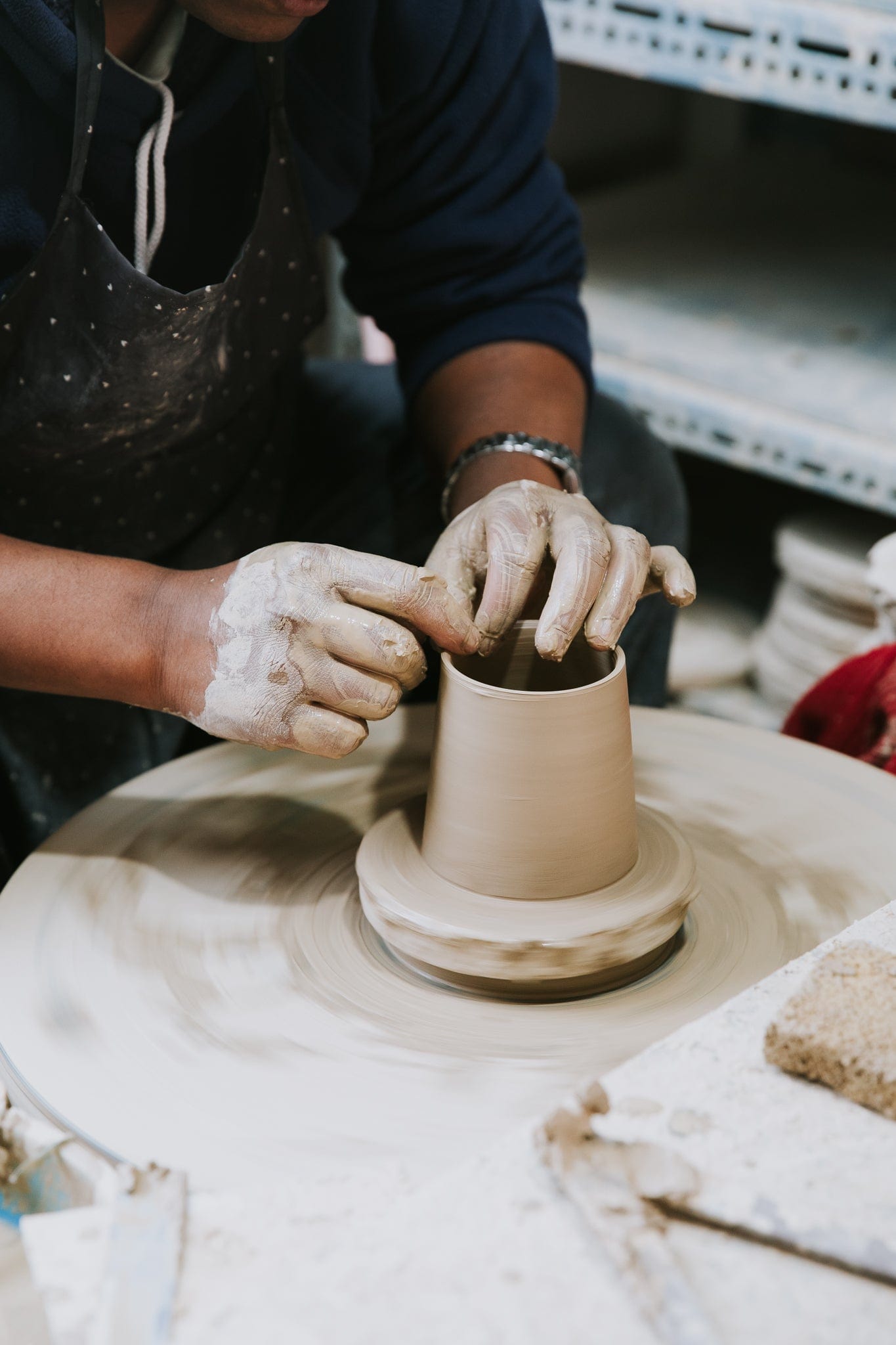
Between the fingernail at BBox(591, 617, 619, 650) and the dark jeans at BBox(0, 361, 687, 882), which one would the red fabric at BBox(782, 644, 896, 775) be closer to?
the dark jeans at BBox(0, 361, 687, 882)

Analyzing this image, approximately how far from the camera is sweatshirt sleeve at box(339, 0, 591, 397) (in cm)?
140

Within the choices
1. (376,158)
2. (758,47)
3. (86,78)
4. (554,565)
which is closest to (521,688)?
(554,565)

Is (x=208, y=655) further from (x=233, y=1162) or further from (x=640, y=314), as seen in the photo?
(x=640, y=314)

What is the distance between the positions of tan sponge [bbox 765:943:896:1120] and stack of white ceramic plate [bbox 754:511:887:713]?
110 centimetres

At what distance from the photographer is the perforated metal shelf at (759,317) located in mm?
1809

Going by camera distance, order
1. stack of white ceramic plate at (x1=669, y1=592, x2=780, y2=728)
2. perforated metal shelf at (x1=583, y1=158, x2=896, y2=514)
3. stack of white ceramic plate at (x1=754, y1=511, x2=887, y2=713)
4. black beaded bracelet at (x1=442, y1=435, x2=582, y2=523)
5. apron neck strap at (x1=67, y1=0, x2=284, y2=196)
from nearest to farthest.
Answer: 1. apron neck strap at (x1=67, y1=0, x2=284, y2=196)
2. black beaded bracelet at (x1=442, y1=435, x2=582, y2=523)
3. perforated metal shelf at (x1=583, y1=158, x2=896, y2=514)
4. stack of white ceramic plate at (x1=754, y1=511, x2=887, y2=713)
5. stack of white ceramic plate at (x1=669, y1=592, x2=780, y2=728)

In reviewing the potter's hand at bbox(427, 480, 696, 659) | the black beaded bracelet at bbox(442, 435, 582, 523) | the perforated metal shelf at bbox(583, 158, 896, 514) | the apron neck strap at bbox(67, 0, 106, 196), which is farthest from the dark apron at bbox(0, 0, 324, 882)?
the perforated metal shelf at bbox(583, 158, 896, 514)

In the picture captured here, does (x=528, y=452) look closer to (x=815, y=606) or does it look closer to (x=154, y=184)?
(x=154, y=184)

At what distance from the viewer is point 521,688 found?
1100 millimetres

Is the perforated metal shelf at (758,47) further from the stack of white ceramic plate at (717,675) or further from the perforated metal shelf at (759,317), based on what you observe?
the stack of white ceramic plate at (717,675)

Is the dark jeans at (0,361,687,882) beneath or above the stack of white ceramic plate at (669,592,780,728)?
above

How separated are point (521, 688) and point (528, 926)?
230 mm

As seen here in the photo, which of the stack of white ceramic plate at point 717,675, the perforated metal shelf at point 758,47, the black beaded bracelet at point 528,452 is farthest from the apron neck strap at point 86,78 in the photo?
the stack of white ceramic plate at point 717,675

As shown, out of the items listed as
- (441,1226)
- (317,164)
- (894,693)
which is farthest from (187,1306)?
(317,164)
